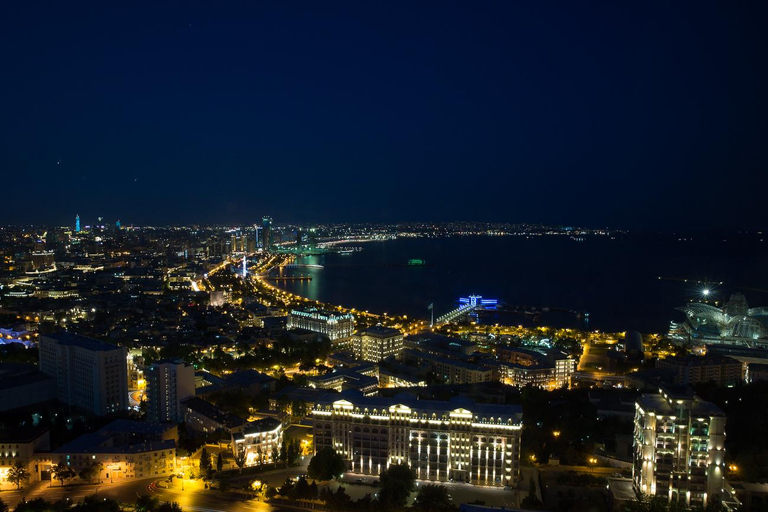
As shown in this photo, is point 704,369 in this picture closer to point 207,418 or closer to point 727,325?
point 727,325

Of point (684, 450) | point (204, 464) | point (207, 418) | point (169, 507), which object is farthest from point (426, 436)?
point (207, 418)

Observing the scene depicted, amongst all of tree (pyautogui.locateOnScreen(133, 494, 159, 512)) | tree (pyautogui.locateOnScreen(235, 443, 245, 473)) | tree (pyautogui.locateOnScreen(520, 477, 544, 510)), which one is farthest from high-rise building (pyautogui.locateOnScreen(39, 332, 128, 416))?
→ tree (pyautogui.locateOnScreen(520, 477, 544, 510))

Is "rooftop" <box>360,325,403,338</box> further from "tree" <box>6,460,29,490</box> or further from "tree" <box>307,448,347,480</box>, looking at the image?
"tree" <box>6,460,29,490</box>

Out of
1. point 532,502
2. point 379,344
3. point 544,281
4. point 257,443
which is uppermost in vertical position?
point 544,281

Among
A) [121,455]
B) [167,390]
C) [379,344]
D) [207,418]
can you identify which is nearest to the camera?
[121,455]

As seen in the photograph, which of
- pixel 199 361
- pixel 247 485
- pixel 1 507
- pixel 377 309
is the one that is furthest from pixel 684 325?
pixel 1 507

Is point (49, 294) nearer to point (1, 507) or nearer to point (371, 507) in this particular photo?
point (1, 507)

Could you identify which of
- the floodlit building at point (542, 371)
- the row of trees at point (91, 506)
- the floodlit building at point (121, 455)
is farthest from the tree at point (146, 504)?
the floodlit building at point (542, 371)
